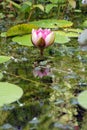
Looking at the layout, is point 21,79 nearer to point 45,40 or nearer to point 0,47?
point 45,40

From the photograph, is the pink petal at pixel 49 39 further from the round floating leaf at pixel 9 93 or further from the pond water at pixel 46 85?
the round floating leaf at pixel 9 93

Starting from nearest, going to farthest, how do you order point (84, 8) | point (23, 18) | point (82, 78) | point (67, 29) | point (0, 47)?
point (82, 78) < point (0, 47) < point (67, 29) < point (23, 18) < point (84, 8)

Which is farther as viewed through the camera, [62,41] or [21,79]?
[62,41]

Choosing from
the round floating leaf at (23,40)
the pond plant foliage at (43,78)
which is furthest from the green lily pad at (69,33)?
the round floating leaf at (23,40)

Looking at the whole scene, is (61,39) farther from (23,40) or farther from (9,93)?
(9,93)

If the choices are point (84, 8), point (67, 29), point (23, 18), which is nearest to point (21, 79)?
point (67, 29)

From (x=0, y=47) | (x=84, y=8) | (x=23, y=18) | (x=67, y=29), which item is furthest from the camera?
(x=84, y=8)
